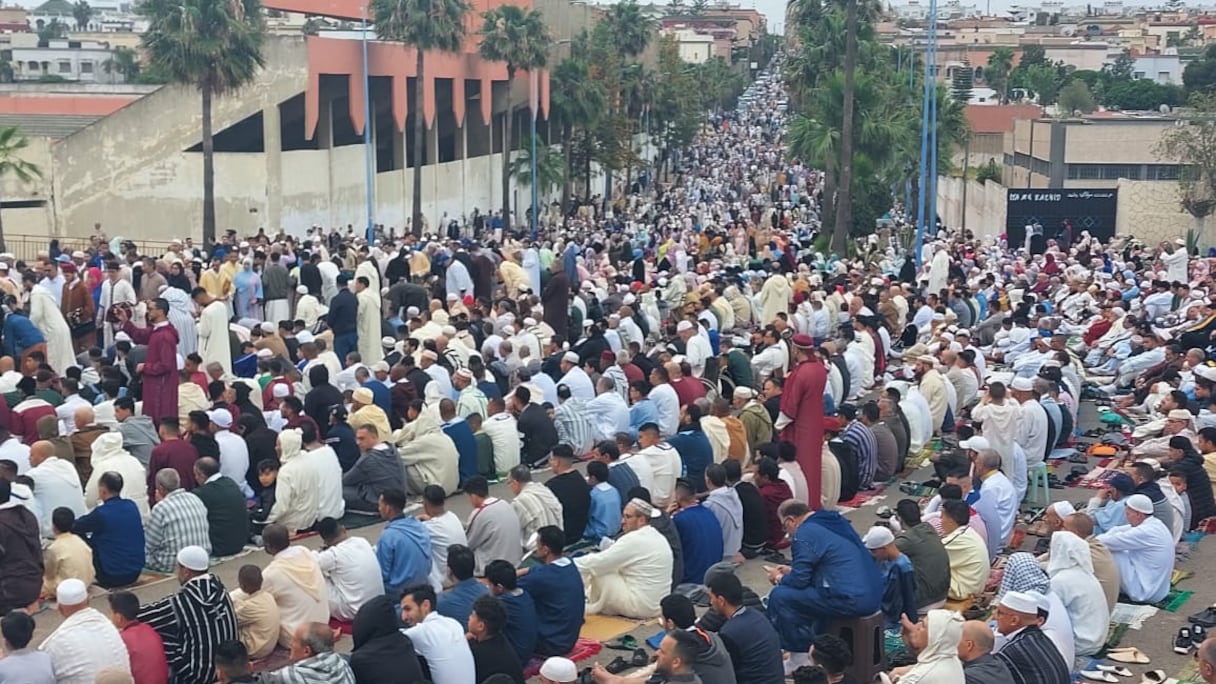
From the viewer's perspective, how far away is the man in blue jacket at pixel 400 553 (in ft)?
33.5

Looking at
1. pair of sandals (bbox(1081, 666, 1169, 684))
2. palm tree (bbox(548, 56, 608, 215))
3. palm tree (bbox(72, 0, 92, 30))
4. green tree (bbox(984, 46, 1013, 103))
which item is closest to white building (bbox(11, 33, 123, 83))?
palm tree (bbox(548, 56, 608, 215))

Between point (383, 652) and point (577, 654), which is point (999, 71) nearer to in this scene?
point (577, 654)

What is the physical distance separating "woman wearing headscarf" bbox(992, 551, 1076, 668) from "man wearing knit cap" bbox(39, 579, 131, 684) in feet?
16.0

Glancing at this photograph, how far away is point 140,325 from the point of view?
709 inches

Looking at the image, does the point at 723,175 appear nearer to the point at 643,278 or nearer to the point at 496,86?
the point at 496,86

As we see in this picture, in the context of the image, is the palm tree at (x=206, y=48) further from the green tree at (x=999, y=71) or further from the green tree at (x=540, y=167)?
the green tree at (x=999, y=71)

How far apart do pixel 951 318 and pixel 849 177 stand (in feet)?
48.9

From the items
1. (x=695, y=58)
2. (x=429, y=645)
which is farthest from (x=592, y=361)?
(x=695, y=58)

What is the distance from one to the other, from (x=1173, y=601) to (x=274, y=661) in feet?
21.2

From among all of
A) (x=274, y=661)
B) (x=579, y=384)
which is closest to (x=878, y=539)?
(x=274, y=661)

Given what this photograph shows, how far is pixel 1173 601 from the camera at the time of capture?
11258 millimetres

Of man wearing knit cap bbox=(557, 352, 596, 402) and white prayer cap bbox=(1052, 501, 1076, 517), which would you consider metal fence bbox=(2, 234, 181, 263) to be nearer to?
man wearing knit cap bbox=(557, 352, 596, 402)

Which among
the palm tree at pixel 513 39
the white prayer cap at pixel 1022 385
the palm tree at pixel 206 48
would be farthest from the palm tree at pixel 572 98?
the white prayer cap at pixel 1022 385

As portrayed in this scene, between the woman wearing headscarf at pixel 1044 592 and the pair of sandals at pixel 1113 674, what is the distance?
0.16m
